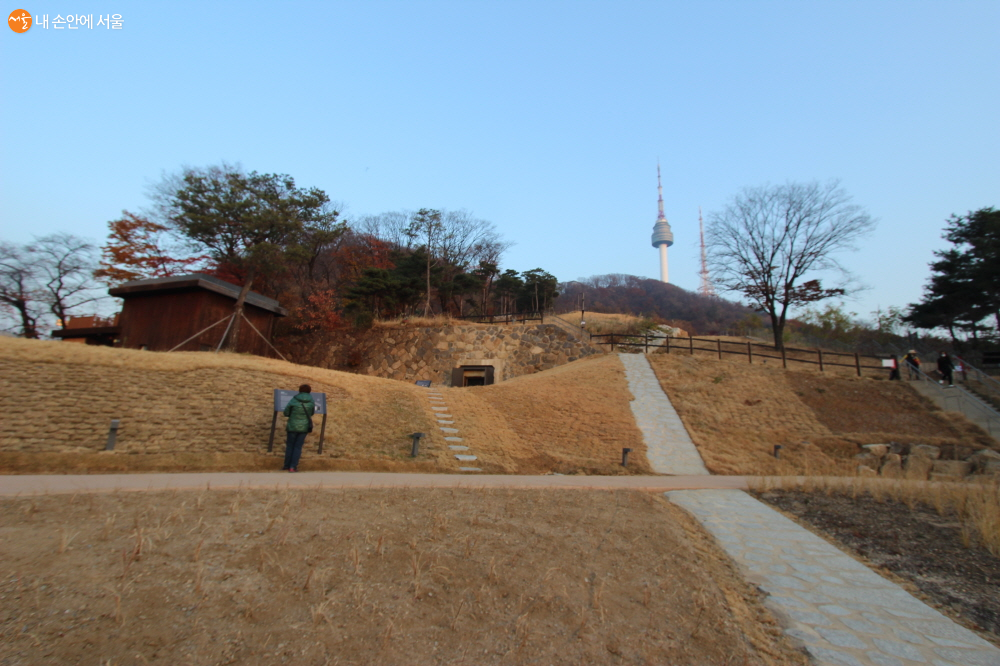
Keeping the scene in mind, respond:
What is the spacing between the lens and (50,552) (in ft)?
11.9

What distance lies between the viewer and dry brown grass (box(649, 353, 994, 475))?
1384 centimetres

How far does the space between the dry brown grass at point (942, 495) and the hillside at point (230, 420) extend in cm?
363

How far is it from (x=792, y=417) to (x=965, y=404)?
628 centimetres

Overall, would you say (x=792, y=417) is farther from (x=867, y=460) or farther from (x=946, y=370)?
(x=946, y=370)

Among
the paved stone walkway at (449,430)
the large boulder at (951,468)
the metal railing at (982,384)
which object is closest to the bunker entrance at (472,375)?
the paved stone walkway at (449,430)

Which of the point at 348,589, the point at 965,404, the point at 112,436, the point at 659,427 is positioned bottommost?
the point at 659,427

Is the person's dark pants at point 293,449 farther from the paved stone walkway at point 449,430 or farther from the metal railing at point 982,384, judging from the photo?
the metal railing at point 982,384

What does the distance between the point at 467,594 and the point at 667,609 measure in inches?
63.5

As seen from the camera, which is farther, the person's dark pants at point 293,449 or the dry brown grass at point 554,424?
the dry brown grass at point 554,424

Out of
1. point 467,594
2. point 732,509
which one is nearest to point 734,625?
point 467,594

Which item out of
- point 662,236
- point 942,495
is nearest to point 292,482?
point 942,495

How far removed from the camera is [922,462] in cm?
1373

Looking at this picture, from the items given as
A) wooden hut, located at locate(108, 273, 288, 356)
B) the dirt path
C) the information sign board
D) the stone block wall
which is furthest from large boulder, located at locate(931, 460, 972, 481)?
wooden hut, located at locate(108, 273, 288, 356)

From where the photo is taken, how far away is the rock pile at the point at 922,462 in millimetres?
12977
